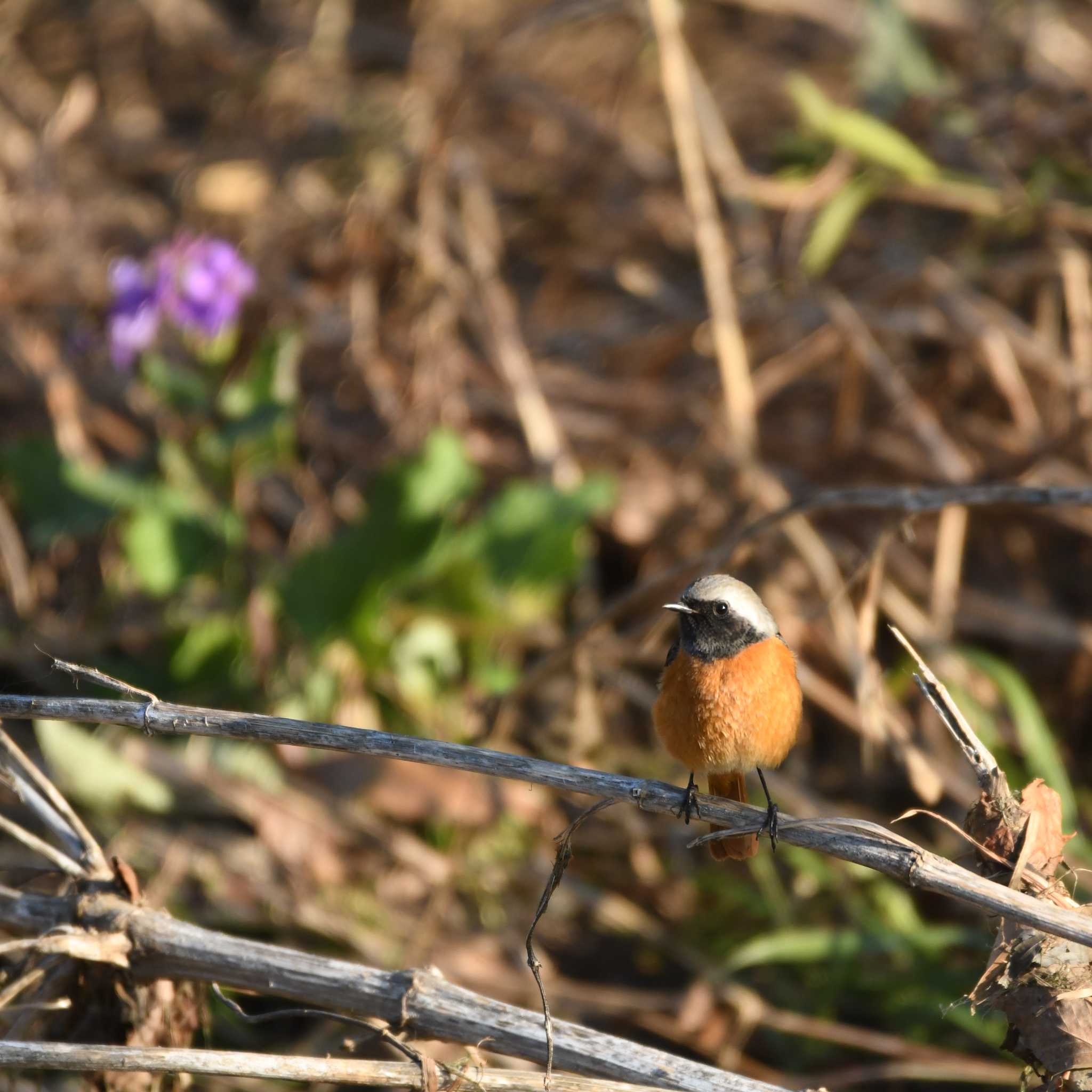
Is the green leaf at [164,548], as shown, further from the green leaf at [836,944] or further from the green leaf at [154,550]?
the green leaf at [836,944]

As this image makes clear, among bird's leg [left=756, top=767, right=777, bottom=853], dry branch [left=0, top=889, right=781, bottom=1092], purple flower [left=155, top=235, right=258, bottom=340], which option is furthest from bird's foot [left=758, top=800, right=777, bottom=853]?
purple flower [left=155, top=235, right=258, bottom=340]

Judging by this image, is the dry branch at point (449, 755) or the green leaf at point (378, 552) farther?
the green leaf at point (378, 552)

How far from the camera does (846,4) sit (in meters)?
7.94

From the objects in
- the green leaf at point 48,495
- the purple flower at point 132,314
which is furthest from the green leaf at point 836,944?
the purple flower at point 132,314

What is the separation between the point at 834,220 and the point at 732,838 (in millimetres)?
4057

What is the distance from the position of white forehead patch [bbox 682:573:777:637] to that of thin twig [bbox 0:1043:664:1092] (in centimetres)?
119

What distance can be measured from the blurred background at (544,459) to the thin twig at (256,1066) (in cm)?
133

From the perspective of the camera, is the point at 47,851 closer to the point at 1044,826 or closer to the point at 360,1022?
the point at 360,1022

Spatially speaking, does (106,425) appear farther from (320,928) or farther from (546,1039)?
(546,1039)

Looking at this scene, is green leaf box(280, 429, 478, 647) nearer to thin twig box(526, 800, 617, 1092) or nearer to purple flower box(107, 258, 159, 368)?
purple flower box(107, 258, 159, 368)

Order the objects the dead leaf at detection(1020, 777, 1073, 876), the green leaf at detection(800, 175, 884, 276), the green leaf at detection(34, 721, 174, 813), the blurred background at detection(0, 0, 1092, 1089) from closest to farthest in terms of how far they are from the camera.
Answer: the dead leaf at detection(1020, 777, 1073, 876)
the green leaf at detection(34, 721, 174, 813)
the blurred background at detection(0, 0, 1092, 1089)
the green leaf at detection(800, 175, 884, 276)

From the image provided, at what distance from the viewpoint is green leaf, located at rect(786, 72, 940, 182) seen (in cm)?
577

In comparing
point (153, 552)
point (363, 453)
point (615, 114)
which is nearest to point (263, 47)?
point (615, 114)

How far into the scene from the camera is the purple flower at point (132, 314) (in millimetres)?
5141
